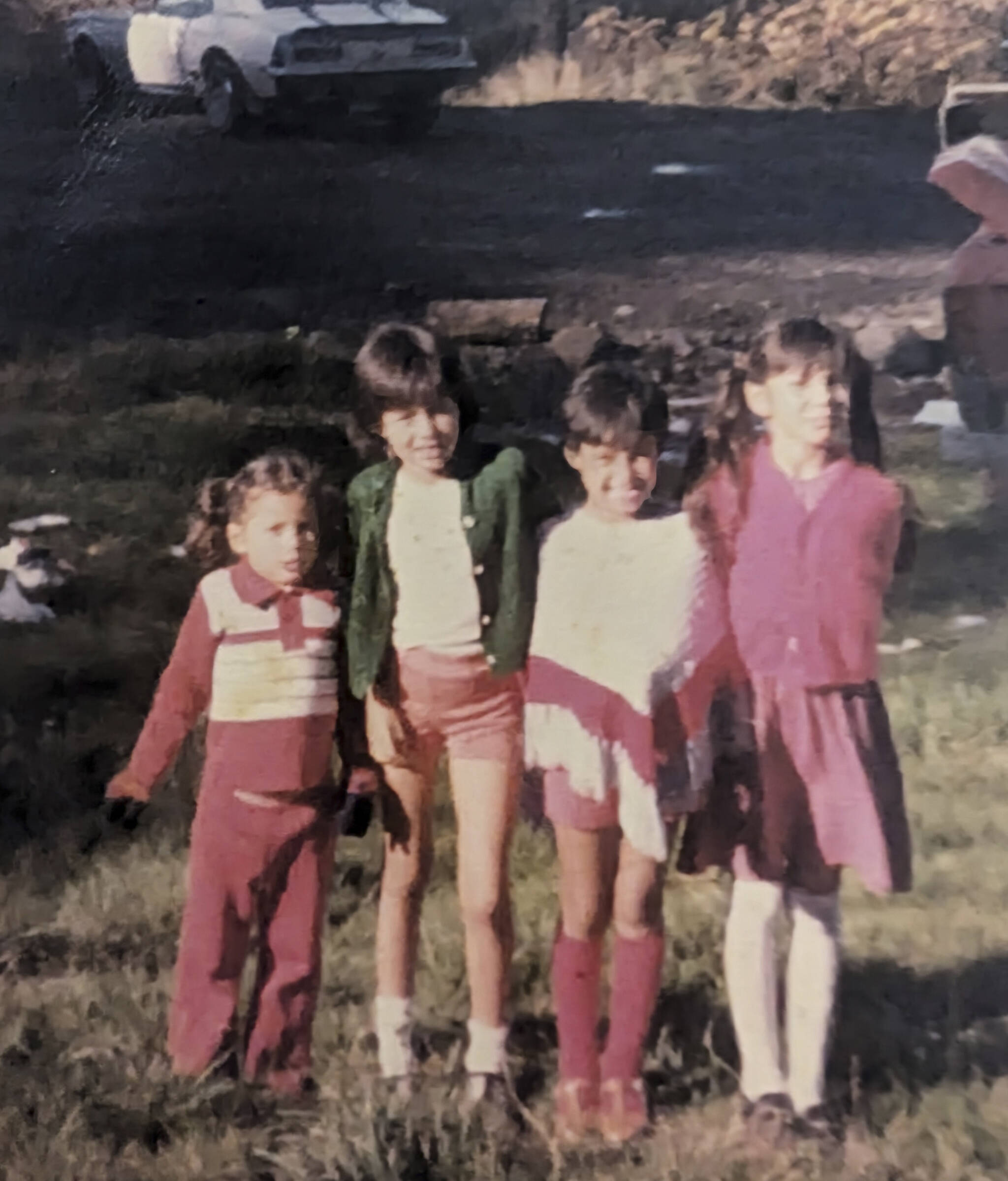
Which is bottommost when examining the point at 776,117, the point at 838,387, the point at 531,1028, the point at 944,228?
the point at 531,1028

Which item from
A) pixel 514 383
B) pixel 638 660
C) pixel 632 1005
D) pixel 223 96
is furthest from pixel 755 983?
pixel 223 96

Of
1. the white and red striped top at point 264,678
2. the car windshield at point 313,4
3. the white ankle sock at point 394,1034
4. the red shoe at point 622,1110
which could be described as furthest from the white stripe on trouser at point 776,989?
the car windshield at point 313,4

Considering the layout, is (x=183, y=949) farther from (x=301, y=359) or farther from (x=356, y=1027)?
(x=301, y=359)

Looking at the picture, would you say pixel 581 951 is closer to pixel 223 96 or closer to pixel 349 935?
pixel 349 935

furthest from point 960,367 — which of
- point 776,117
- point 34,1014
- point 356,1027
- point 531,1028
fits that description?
point 34,1014

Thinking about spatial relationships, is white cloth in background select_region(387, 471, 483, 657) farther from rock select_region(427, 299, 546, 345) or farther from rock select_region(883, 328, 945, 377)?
rock select_region(883, 328, 945, 377)

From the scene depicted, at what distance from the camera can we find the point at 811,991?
1320 millimetres

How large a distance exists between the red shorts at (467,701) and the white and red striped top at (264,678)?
0.28ft

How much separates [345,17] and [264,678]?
71cm

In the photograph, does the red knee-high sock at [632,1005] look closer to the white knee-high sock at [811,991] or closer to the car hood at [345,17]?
the white knee-high sock at [811,991]

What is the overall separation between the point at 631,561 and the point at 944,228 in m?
0.50

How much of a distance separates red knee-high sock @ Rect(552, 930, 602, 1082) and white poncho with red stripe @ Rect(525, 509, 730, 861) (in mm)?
127

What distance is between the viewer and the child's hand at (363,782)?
4.43 ft

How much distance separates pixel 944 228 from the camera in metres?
1.36
